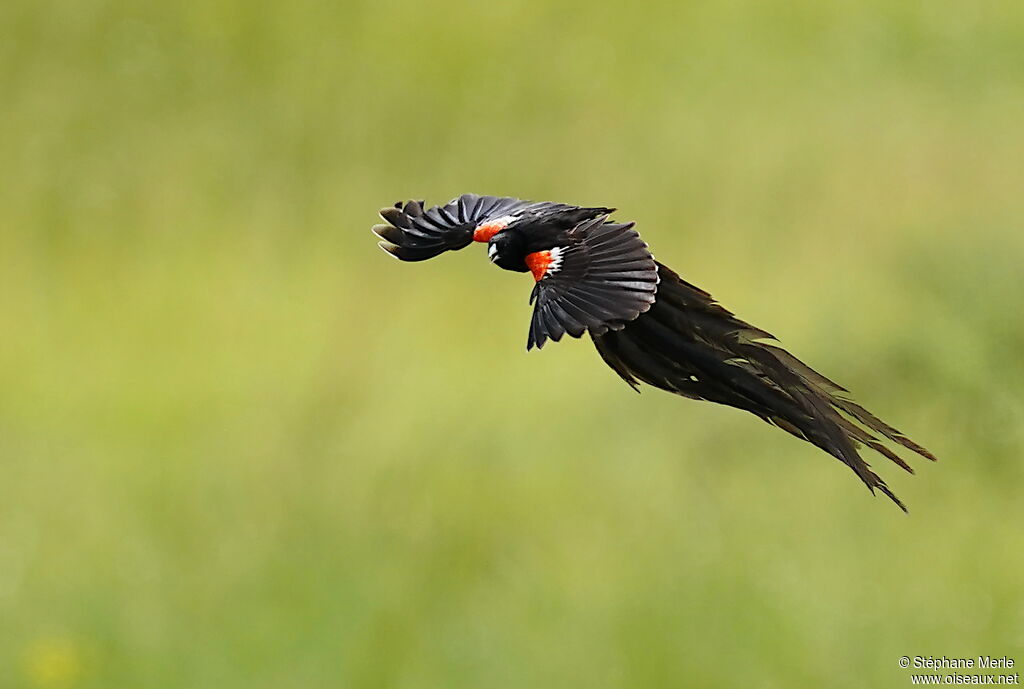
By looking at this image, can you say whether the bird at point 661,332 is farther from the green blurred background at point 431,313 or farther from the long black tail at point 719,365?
the green blurred background at point 431,313

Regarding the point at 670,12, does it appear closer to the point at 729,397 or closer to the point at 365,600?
the point at 365,600

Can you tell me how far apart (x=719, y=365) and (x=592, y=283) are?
1.09 feet

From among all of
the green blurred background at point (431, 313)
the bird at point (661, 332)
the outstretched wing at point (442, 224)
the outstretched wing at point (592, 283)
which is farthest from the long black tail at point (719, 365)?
the green blurred background at point (431, 313)

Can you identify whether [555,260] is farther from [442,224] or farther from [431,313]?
[431,313]

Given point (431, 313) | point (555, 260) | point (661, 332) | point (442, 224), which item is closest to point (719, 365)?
point (661, 332)

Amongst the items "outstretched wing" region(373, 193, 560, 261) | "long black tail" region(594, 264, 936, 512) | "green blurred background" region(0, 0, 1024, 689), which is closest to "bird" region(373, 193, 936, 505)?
"long black tail" region(594, 264, 936, 512)

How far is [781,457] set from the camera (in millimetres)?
9445

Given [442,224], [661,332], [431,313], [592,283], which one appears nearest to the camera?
[592,283]

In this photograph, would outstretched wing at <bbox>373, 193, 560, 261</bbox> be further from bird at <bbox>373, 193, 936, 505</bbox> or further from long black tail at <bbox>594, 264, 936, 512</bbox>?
A: long black tail at <bbox>594, 264, 936, 512</bbox>

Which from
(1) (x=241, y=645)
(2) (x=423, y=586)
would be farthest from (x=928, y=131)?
(1) (x=241, y=645)

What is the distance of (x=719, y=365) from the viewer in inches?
123

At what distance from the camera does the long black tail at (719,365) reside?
311cm

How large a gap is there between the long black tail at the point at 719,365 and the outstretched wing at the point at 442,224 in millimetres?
544

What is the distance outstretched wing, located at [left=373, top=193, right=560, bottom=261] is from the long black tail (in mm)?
544
